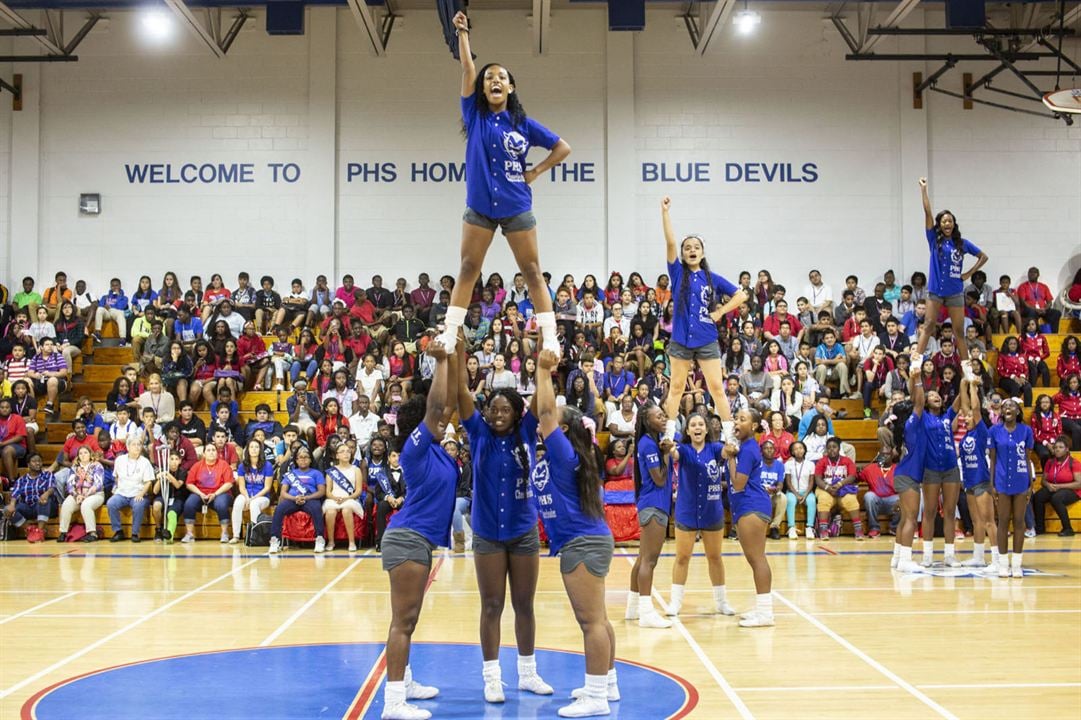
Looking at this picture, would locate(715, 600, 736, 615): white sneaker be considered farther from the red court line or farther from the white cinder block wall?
the white cinder block wall

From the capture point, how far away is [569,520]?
6352mm

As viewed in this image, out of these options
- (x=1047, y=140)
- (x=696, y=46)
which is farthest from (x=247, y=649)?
(x=1047, y=140)

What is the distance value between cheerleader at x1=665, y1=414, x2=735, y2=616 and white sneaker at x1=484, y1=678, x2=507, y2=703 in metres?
2.87

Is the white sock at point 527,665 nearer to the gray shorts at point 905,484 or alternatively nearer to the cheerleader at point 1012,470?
the gray shorts at point 905,484

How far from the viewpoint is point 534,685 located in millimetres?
6781

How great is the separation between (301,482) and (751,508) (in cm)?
727

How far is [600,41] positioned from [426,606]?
14.8m

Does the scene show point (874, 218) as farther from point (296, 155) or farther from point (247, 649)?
point (247, 649)

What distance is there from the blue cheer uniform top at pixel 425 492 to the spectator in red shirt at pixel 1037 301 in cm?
1661

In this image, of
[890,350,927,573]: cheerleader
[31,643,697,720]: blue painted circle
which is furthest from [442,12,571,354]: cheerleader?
[890,350,927,573]: cheerleader

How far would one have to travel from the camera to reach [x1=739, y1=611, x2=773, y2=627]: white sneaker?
9008 millimetres

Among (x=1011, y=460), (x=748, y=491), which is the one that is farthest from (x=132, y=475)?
(x=1011, y=460)

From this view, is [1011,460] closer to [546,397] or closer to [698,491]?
[698,491]

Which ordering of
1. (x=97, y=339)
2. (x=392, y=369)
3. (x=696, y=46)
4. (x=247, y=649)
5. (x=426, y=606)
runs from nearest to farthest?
(x=247, y=649) < (x=426, y=606) < (x=392, y=369) < (x=97, y=339) < (x=696, y=46)
